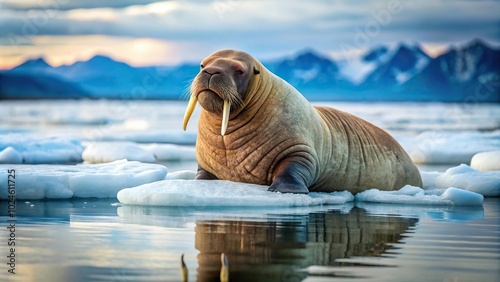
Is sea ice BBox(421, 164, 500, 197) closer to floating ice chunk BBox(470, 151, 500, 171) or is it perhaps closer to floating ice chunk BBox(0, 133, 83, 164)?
floating ice chunk BBox(470, 151, 500, 171)

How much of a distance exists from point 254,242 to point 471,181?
558 centimetres

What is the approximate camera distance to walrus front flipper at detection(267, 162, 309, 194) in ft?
31.5

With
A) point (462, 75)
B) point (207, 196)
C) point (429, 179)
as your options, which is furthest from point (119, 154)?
point (462, 75)

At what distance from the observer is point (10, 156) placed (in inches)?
568

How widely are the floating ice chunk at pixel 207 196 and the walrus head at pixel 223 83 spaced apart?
A: 1.95 feet

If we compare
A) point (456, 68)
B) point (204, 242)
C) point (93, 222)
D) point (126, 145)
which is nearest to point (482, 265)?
point (204, 242)

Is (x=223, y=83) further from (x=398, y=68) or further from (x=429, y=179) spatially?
(x=398, y=68)

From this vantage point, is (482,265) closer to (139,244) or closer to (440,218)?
(139,244)

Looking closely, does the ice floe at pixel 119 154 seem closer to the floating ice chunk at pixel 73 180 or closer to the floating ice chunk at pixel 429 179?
the floating ice chunk at pixel 73 180

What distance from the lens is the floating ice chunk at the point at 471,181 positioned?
38.0 ft

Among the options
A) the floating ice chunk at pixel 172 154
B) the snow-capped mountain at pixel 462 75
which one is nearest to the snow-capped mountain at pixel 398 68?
the snow-capped mountain at pixel 462 75

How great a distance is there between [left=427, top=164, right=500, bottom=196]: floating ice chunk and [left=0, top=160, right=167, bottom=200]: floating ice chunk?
3392mm

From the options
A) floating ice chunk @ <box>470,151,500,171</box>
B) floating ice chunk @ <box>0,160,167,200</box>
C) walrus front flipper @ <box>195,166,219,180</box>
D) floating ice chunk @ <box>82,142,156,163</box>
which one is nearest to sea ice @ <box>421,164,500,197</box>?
floating ice chunk @ <box>470,151,500,171</box>

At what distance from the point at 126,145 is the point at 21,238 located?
9.90 metres
